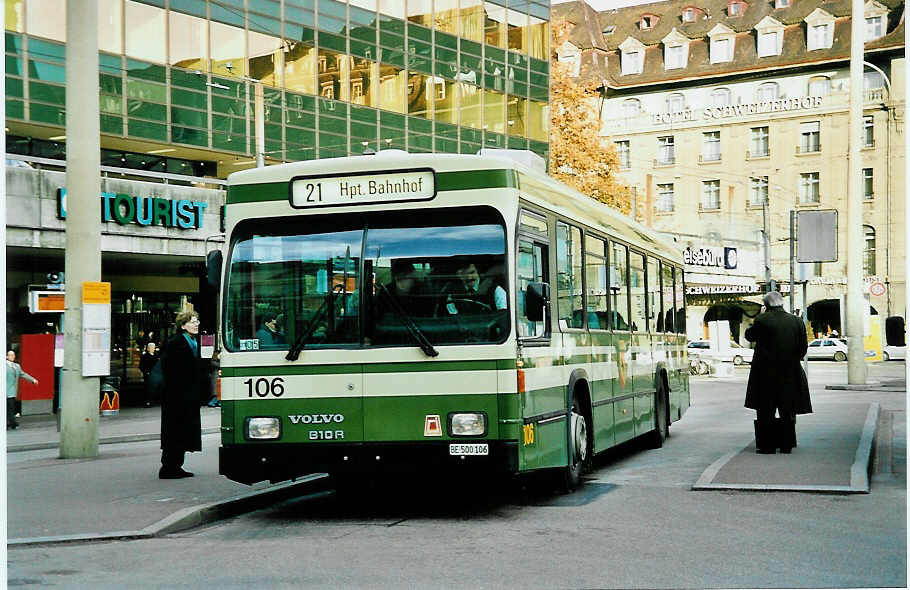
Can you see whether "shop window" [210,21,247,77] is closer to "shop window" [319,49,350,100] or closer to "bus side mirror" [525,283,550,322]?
"shop window" [319,49,350,100]

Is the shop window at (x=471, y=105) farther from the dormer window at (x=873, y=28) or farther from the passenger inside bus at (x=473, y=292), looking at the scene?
the passenger inside bus at (x=473, y=292)

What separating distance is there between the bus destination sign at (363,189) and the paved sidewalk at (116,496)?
2687 mm

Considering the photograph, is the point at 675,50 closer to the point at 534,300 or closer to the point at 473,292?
the point at 534,300

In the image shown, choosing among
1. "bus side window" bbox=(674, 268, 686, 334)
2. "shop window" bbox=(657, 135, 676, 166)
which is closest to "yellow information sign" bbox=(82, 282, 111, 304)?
"bus side window" bbox=(674, 268, 686, 334)

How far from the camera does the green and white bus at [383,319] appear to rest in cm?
967

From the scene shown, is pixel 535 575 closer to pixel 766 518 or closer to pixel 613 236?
pixel 766 518

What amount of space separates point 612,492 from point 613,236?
3.25 m

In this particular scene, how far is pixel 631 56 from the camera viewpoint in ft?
261

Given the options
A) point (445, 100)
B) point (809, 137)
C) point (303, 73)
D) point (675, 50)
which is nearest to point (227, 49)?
point (303, 73)

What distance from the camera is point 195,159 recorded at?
3384cm

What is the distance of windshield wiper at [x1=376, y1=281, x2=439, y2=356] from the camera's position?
31.8 feet

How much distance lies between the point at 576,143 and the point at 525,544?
46302mm

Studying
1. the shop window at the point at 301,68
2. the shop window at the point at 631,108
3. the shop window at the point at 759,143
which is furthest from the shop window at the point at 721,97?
the shop window at the point at 301,68

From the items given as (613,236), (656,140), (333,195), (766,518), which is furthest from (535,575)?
(656,140)
